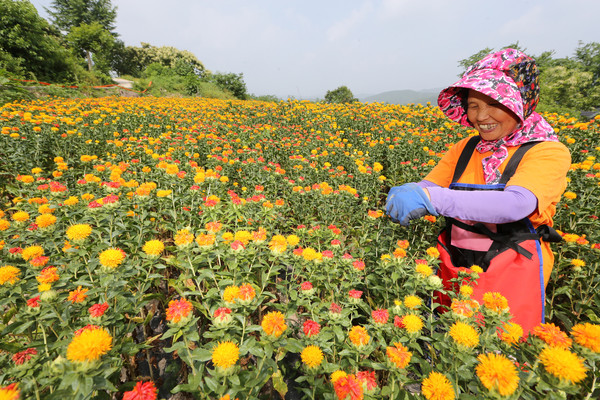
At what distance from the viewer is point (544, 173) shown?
141cm

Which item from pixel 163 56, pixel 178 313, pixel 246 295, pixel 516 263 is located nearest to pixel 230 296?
pixel 246 295

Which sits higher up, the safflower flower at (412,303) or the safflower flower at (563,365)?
the safflower flower at (563,365)

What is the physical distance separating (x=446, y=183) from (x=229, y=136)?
477cm

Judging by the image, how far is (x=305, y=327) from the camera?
122 centimetres

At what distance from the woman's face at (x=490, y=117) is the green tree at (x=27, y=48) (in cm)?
2214

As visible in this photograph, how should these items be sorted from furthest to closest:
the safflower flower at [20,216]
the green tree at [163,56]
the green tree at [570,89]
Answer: the green tree at [163,56]
the green tree at [570,89]
the safflower flower at [20,216]

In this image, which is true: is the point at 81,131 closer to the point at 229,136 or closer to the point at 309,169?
the point at 229,136

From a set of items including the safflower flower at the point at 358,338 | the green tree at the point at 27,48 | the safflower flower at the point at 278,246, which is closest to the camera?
the safflower flower at the point at 358,338

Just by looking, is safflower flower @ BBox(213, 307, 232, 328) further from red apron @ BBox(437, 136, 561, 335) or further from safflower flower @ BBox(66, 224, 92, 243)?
red apron @ BBox(437, 136, 561, 335)

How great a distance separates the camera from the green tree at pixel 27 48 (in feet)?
45.2

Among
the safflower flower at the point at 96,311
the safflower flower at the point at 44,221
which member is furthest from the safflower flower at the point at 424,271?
the safflower flower at the point at 44,221

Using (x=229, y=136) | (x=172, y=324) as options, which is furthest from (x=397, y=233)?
(x=229, y=136)

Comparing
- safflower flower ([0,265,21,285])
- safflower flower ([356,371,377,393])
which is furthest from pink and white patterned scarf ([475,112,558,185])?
safflower flower ([0,265,21,285])

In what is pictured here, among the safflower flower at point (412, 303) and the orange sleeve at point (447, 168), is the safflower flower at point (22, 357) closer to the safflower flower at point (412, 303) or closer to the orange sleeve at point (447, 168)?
the safflower flower at point (412, 303)
